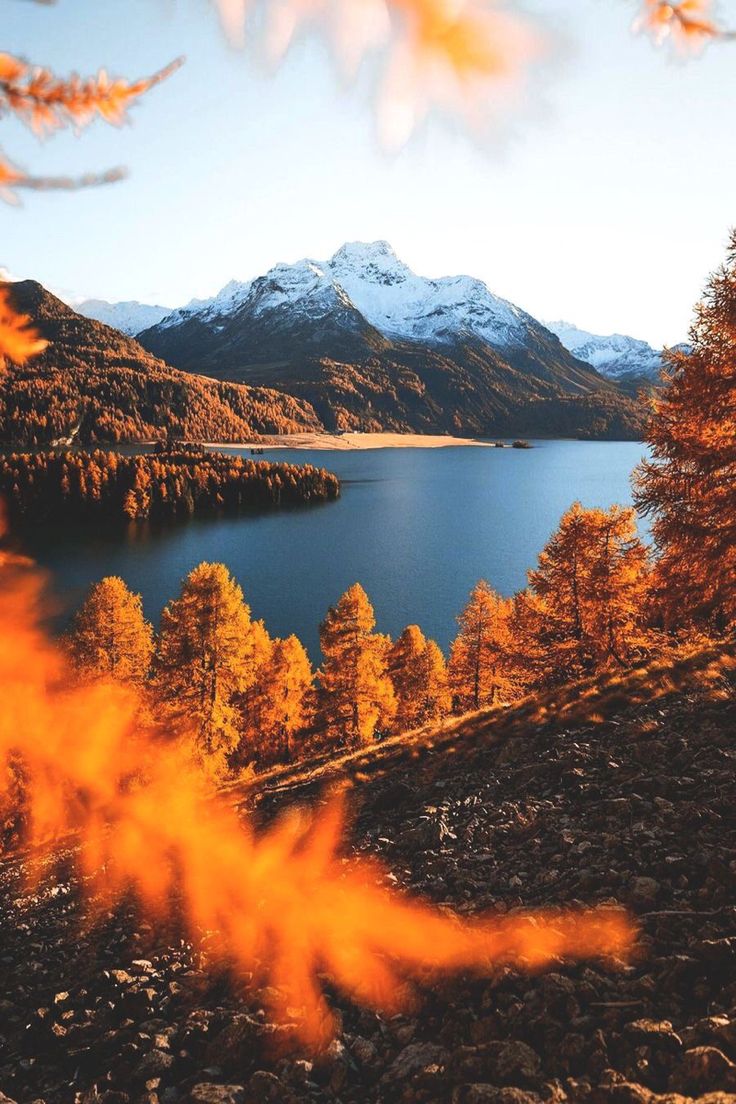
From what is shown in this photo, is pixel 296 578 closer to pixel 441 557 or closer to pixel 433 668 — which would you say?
pixel 441 557

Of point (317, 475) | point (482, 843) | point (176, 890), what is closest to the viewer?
point (482, 843)

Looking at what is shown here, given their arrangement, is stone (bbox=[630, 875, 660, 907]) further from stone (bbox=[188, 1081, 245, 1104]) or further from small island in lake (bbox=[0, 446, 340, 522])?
small island in lake (bbox=[0, 446, 340, 522])

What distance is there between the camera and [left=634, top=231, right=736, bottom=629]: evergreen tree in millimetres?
13102

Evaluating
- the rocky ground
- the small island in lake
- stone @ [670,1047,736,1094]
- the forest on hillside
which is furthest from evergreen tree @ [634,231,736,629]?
the small island in lake

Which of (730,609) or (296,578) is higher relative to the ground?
(730,609)

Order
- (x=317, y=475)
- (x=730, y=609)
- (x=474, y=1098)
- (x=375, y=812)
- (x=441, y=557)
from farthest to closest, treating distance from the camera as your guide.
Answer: (x=317, y=475), (x=441, y=557), (x=730, y=609), (x=375, y=812), (x=474, y=1098)

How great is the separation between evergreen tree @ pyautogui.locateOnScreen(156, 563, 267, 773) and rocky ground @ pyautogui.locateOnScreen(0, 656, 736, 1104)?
51.1 feet

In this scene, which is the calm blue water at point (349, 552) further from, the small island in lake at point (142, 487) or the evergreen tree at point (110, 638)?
the evergreen tree at point (110, 638)

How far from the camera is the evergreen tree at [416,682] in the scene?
41188mm

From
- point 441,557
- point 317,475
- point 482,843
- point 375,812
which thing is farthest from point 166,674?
point 317,475

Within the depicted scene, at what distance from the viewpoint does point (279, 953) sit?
6.60 metres

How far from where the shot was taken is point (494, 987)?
480cm

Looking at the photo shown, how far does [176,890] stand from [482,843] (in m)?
5.33

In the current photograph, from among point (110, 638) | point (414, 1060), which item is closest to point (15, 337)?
point (414, 1060)
